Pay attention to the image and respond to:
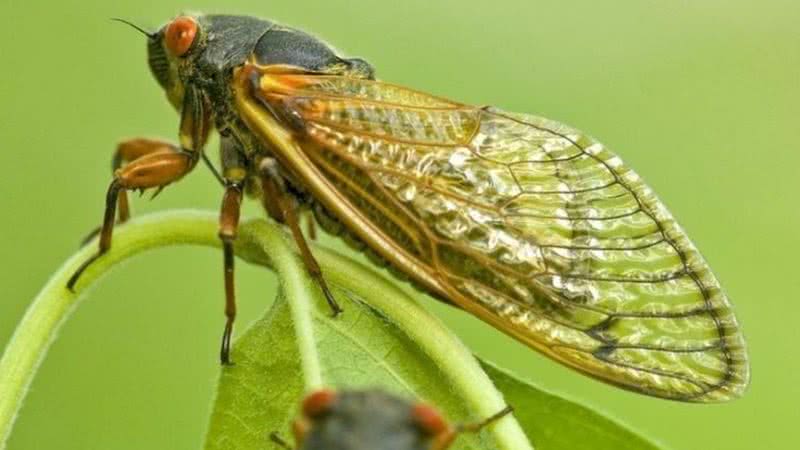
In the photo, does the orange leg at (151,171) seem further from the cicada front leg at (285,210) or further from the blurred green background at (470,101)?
the blurred green background at (470,101)

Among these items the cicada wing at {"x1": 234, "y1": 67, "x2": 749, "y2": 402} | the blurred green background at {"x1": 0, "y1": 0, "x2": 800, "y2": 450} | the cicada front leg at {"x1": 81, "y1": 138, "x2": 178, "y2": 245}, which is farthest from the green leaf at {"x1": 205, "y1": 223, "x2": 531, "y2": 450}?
the blurred green background at {"x1": 0, "y1": 0, "x2": 800, "y2": 450}

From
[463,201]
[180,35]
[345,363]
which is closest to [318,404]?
[345,363]

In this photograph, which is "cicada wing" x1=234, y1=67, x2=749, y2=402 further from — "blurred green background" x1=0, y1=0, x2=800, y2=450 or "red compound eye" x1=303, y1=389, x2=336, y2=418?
"blurred green background" x1=0, y1=0, x2=800, y2=450

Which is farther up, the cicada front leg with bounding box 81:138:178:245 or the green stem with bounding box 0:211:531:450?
the green stem with bounding box 0:211:531:450

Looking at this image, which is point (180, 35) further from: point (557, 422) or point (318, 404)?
point (318, 404)

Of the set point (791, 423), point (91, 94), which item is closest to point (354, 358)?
point (791, 423)

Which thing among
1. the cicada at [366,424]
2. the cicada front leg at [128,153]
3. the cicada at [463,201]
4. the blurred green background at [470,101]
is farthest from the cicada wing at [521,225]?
the blurred green background at [470,101]
